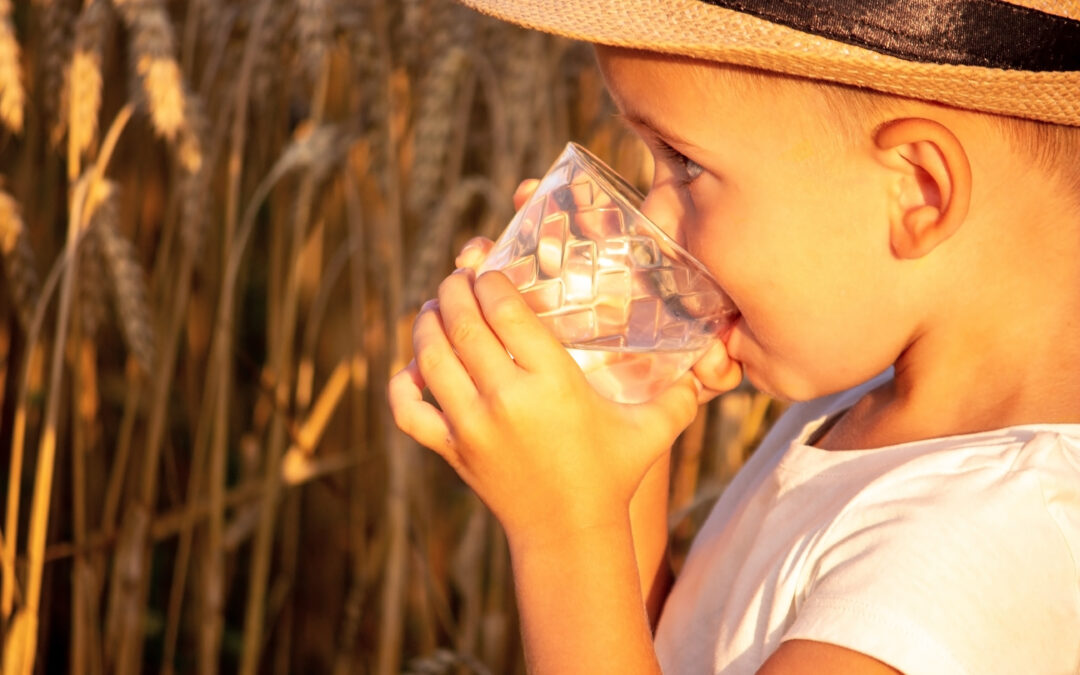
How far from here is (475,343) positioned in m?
0.85

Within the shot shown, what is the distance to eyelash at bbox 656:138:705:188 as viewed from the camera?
92 centimetres

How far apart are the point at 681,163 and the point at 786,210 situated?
3.9 inches

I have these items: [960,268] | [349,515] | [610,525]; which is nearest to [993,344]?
[960,268]

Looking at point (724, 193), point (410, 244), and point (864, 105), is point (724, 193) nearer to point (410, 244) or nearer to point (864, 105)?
point (864, 105)

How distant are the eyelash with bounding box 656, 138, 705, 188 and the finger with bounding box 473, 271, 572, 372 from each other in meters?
0.17

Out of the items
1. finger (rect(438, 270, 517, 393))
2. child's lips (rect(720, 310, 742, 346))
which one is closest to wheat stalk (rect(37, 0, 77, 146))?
finger (rect(438, 270, 517, 393))

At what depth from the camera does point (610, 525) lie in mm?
844

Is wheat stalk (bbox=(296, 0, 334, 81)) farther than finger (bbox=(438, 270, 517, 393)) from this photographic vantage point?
Yes

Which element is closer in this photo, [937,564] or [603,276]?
[937,564]

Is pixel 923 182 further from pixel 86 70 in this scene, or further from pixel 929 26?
pixel 86 70

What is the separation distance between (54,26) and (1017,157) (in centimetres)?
110

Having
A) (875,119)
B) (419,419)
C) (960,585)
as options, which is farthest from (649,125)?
(960,585)

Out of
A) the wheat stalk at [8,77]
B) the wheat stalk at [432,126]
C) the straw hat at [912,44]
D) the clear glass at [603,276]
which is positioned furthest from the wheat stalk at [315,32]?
the straw hat at [912,44]

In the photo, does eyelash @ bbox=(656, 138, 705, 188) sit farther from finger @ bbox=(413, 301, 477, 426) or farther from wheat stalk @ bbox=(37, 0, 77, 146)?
wheat stalk @ bbox=(37, 0, 77, 146)
